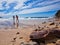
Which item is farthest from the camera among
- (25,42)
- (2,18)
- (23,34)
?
(2,18)

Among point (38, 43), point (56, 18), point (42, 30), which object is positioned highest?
point (56, 18)

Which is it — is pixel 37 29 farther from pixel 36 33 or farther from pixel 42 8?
pixel 42 8

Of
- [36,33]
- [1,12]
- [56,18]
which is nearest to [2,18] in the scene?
[1,12]

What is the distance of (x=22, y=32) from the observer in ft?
7.73

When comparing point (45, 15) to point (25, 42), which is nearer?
point (25, 42)

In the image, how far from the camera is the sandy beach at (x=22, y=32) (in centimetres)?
230

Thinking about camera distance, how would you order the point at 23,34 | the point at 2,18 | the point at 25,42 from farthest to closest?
the point at 2,18, the point at 23,34, the point at 25,42

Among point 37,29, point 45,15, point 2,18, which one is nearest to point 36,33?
point 37,29

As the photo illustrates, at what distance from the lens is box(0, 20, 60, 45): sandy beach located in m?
2.30

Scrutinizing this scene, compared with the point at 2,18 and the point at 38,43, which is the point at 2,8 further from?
the point at 38,43

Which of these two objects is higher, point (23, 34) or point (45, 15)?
point (45, 15)

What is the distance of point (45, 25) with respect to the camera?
2.31m

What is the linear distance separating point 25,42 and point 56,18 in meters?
0.56

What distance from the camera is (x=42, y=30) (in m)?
2.28
